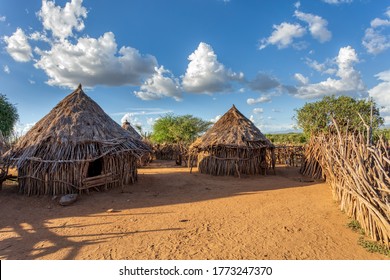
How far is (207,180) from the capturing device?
9.84 m

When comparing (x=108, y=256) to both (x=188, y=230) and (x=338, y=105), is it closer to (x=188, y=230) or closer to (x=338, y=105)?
(x=188, y=230)

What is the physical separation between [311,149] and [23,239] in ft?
36.3

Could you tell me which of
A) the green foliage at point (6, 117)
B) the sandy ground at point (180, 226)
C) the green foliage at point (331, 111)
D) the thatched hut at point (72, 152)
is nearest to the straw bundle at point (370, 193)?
the sandy ground at point (180, 226)

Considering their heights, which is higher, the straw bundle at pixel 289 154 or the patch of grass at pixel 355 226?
the straw bundle at pixel 289 154

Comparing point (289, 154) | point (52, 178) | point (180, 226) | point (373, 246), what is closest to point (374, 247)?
point (373, 246)

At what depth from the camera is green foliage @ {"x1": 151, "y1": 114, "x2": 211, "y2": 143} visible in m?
30.4

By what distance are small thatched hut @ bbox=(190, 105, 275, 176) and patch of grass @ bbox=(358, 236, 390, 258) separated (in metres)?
6.83

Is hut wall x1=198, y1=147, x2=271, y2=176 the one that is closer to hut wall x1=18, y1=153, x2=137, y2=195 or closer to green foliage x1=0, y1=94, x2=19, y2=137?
hut wall x1=18, y1=153, x2=137, y2=195

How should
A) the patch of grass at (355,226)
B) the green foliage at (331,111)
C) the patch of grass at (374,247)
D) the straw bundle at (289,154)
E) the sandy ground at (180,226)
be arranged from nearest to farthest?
the patch of grass at (374,247), the sandy ground at (180,226), the patch of grass at (355,226), the straw bundle at (289,154), the green foliage at (331,111)

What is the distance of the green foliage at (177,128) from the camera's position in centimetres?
3037

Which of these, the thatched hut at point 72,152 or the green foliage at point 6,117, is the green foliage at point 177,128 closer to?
the green foliage at point 6,117

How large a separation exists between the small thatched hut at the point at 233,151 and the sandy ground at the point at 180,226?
321 cm

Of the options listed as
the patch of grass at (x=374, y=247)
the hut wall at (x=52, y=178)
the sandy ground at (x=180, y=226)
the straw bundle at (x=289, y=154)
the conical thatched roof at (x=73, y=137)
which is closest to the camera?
the patch of grass at (x=374, y=247)

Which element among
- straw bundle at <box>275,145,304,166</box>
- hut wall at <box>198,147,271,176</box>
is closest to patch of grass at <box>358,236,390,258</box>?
hut wall at <box>198,147,271,176</box>
